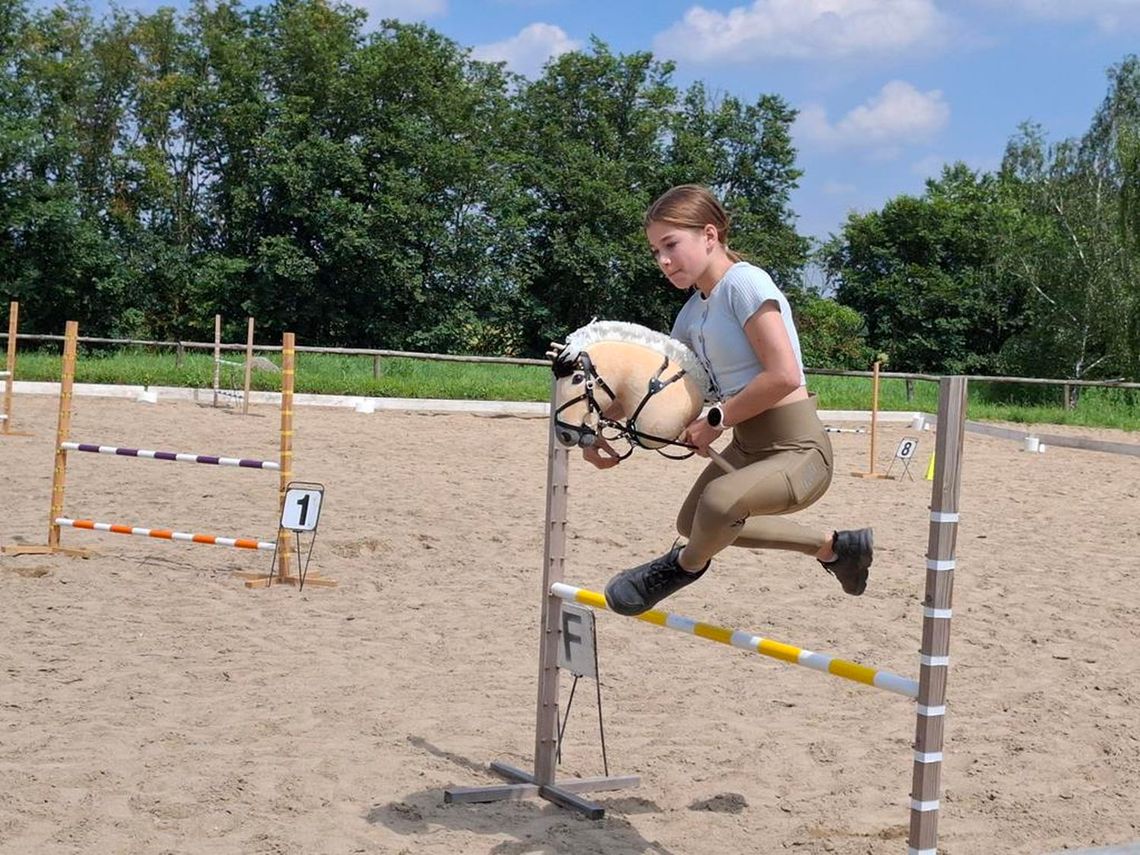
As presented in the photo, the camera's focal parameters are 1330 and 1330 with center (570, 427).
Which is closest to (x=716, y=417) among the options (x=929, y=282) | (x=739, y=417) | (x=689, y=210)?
(x=739, y=417)

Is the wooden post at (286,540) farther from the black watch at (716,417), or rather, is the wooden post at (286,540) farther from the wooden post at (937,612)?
the wooden post at (937,612)

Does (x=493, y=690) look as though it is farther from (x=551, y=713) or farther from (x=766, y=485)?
(x=766, y=485)

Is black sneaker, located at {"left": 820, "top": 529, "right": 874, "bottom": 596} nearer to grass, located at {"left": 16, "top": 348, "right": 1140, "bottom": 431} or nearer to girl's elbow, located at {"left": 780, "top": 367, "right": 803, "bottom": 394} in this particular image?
girl's elbow, located at {"left": 780, "top": 367, "right": 803, "bottom": 394}

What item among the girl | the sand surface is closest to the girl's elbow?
the girl

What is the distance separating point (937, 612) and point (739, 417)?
0.67 metres

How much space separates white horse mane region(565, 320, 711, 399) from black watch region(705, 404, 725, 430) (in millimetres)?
137

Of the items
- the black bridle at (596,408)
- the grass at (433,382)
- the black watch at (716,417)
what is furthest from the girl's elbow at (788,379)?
the grass at (433,382)

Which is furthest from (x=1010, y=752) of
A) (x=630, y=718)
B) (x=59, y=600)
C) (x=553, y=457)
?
(x=59, y=600)

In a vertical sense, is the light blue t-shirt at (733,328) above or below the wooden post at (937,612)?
above

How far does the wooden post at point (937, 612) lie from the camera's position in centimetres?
300

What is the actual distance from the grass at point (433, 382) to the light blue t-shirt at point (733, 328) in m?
A: 18.6

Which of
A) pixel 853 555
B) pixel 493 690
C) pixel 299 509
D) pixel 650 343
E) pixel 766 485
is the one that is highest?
pixel 650 343

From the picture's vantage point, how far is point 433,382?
2364cm

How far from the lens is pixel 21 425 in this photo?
50.0 feet
